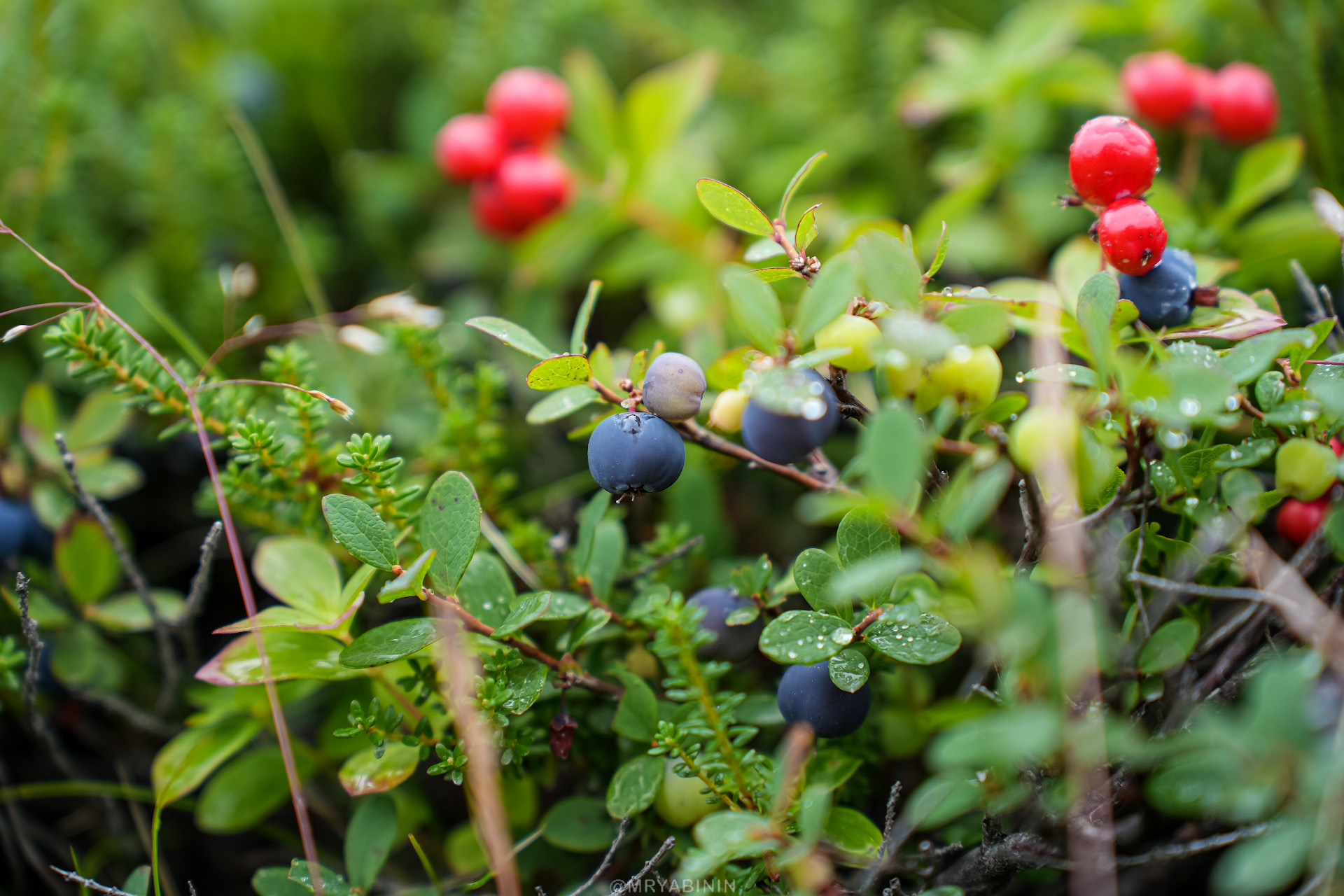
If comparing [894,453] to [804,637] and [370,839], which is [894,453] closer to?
[804,637]

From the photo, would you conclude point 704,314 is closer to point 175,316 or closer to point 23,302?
point 175,316

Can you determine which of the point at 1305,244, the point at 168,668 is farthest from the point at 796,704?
the point at 1305,244

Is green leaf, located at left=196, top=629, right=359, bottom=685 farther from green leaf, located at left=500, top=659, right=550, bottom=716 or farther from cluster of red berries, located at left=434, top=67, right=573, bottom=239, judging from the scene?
cluster of red berries, located at left=434, top=67, right=573, bottom=239

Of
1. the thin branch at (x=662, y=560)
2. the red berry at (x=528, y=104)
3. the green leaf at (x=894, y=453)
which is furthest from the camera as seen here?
the red berry at (x=528, y=104)

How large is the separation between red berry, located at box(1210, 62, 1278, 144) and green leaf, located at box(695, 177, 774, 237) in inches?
44.3

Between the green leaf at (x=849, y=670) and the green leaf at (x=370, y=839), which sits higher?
A: the green leaf at (x=849, y=670)

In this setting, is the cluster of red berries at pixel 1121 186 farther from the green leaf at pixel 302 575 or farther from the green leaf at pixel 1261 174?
the green leaf at pixel 302 575

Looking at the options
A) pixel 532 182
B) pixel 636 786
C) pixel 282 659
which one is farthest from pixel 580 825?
pixel 532 182

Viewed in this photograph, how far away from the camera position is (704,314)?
155cm

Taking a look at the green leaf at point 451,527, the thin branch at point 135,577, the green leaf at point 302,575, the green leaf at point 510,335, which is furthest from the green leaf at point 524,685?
the thin branch at point 135,577

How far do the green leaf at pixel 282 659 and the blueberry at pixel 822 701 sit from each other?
18.5 inches

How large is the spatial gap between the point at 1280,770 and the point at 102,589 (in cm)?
135

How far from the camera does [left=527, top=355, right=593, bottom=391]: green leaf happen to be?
778 millimetres

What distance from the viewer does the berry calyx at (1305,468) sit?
704 mm
